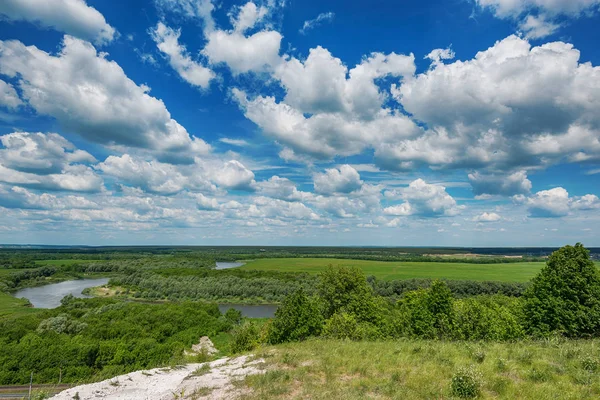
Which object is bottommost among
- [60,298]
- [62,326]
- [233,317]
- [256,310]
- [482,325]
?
[60,298]

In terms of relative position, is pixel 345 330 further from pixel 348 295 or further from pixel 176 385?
pixel 176 385

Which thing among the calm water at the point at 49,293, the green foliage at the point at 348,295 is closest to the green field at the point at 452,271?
the green foliage at the point at 348,295

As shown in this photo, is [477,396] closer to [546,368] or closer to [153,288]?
[546,368]

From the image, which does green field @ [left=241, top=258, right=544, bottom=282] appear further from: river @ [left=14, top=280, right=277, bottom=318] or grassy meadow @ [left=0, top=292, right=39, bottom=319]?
grassy meadow @ [left=0, top=292, right=39, bottom=319]

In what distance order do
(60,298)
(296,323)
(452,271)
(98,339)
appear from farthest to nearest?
(452,271) → (60,298) → (98,339) → (296,323)

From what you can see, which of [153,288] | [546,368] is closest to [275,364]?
[546,368]

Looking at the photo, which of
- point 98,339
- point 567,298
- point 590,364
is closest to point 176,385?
point 590,364

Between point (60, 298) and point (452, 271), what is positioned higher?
point (452, 271)
